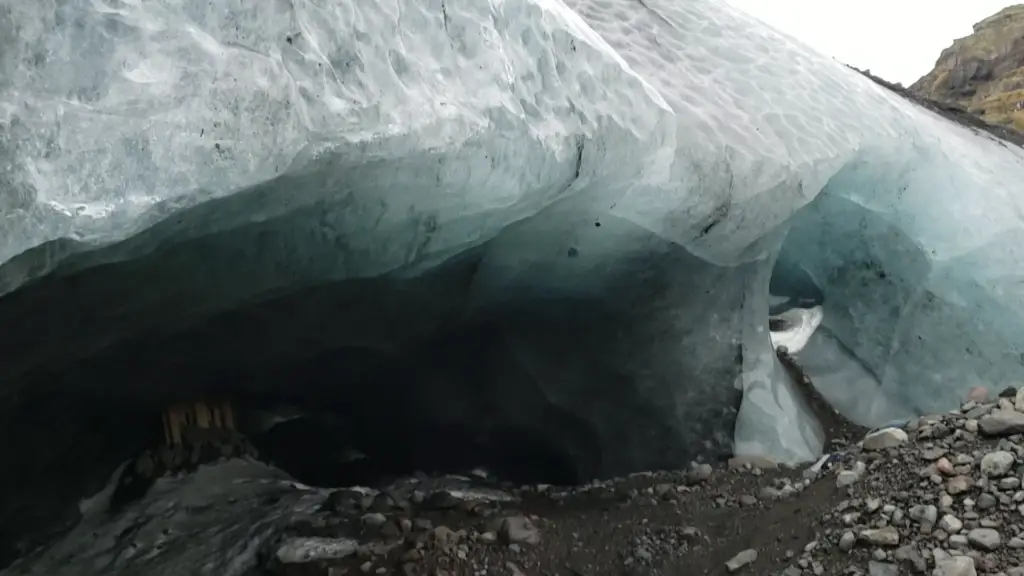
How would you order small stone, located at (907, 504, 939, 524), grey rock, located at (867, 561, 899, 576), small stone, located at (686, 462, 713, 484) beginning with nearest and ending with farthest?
1. grey rock, located at (867, 561, 899, 576)
2. small stone, located at (907, 504, 939, 524)
3. small stone, located at (686, 462, 713, 484)

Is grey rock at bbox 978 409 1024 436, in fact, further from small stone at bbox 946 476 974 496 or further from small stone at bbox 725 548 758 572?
small stone at bbox 725 548 758 572

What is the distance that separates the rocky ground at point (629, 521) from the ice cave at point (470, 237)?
0.22 meters

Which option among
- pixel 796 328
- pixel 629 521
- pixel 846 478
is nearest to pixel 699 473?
pixel 629 521

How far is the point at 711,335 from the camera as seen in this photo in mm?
3426

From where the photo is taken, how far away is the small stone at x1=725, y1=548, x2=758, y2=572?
243 cm

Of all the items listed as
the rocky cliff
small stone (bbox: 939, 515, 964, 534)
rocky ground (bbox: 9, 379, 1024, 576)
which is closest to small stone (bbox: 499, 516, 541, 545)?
rocky ground (bbox: 9, 379, 1024, 576)

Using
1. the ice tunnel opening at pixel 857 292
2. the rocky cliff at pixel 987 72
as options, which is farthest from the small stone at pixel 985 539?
the rocky cliff at pixel 987 72

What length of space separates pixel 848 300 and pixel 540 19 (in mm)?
2861

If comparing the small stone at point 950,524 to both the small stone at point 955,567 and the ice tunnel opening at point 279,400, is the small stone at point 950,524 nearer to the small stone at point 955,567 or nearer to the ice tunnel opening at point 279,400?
the small stone at point 955,567

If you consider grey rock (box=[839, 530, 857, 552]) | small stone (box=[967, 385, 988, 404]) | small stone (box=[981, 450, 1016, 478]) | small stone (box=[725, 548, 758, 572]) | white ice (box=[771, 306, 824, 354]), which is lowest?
small stone (box=[967, 385, 988, 404])

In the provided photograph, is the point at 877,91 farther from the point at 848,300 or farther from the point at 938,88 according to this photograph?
the point at 938,88

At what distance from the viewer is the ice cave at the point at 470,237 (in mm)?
1703

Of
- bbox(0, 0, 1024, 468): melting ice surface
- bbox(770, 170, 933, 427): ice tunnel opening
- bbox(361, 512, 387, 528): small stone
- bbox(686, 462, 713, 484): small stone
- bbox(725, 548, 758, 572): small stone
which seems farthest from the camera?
bbox(770, 170, 933, 427): ice tunnel opening

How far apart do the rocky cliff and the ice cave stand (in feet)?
42.4
